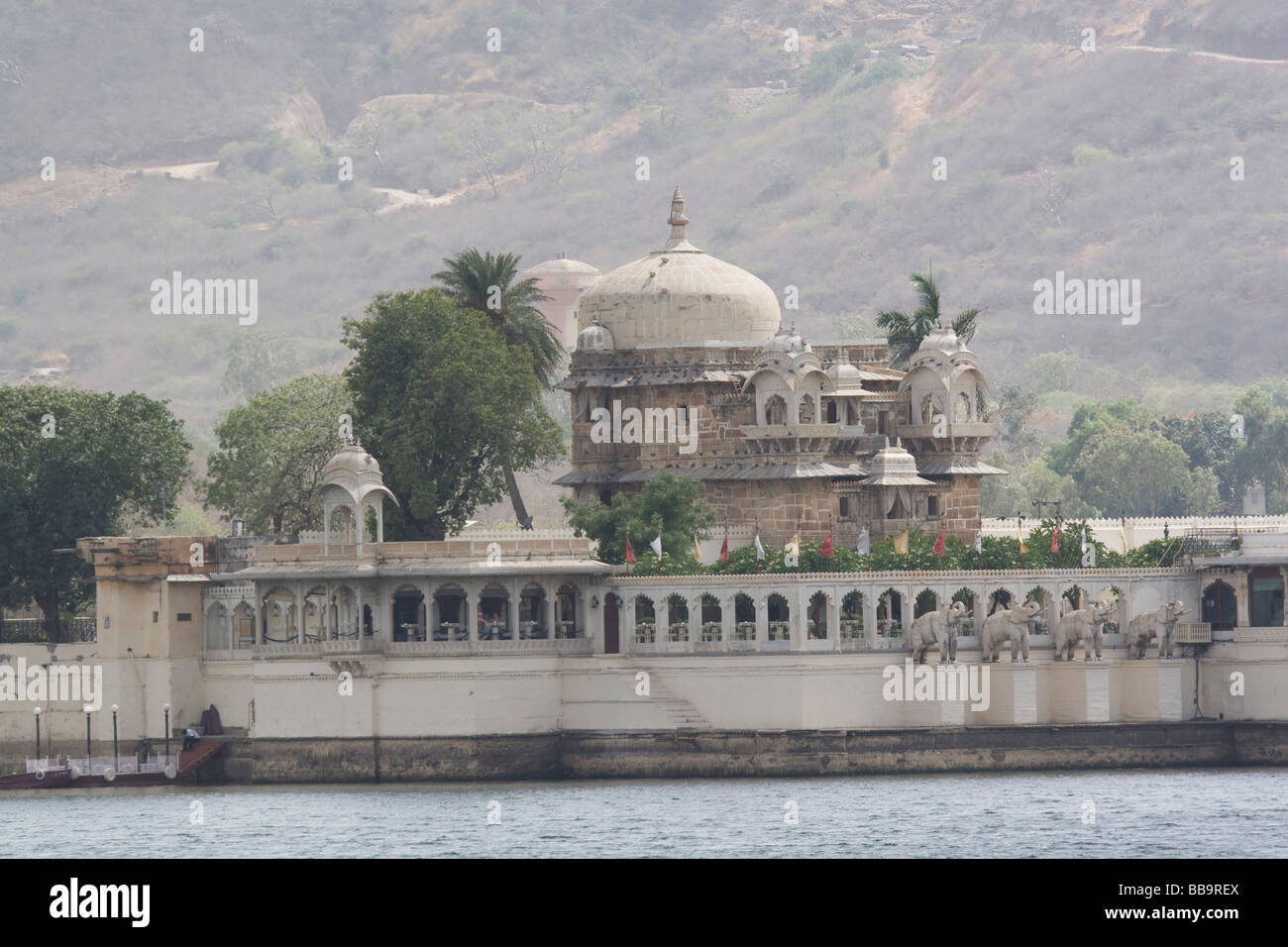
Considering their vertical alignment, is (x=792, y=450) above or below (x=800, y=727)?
above

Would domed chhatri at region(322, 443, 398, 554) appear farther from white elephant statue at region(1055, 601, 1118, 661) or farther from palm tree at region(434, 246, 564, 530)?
white elephant statue at region(1055, 601, 1118, 661)

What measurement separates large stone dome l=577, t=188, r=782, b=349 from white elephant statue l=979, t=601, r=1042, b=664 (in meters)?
14.3

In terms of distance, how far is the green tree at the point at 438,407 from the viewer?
307 feet

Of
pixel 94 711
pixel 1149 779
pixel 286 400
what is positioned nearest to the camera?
pixel 1149 779

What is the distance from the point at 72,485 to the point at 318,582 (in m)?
11.3

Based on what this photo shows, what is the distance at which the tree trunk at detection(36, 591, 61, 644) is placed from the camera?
93.9 m

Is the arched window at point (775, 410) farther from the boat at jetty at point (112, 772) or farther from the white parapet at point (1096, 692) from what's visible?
the boat at jetty at point (112, 772)

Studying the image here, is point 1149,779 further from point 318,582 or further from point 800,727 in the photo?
point 318,582

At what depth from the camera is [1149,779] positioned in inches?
3290

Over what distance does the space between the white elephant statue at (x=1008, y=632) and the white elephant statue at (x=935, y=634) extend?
92 cm

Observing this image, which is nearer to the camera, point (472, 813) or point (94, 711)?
point (472, 813)

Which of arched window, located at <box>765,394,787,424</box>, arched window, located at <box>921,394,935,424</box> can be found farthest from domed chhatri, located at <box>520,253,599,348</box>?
arched window, located at <box>765,394,787,424</box>

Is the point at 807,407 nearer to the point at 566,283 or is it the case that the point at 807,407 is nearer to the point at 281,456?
the point at 281,456
